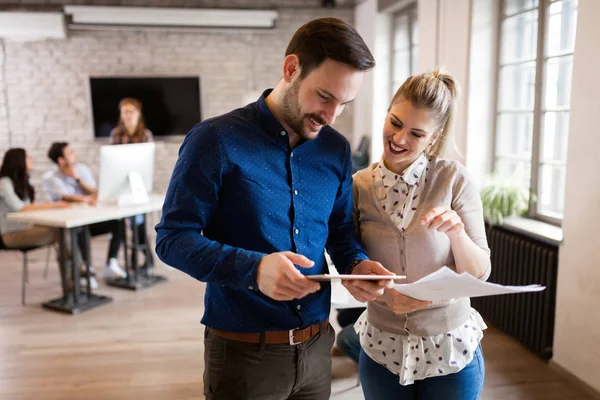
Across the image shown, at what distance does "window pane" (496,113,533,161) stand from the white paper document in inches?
114

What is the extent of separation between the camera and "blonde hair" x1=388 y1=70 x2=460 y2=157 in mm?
1426

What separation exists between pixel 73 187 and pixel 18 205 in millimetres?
593

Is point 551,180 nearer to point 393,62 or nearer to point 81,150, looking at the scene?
point 393,62

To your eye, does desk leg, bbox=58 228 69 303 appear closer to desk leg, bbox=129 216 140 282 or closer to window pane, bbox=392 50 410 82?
desk leg, bbox=129 216 140 282

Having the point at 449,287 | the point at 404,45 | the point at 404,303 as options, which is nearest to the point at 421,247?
the point at 404,303

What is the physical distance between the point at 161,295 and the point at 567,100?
3.43 meters

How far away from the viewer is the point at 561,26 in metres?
3.49

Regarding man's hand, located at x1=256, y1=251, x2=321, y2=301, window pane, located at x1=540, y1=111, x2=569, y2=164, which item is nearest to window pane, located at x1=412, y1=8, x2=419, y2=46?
window pane, located at x1=540, y1=111, x2=569, y2=164

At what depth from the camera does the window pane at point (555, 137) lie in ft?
11.5

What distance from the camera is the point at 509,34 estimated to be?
4051 mm

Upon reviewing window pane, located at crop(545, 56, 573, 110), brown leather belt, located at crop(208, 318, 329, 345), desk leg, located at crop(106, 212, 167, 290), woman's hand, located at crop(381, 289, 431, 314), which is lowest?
desk leg, located at crop(106, 212, 167, 290)

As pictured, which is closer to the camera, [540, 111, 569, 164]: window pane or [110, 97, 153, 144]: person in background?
[540, 111, 569, 164]: window pane

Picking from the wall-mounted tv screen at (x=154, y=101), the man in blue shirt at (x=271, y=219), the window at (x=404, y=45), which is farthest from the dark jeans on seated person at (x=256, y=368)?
the wall-mounted tv screen at (x=154, y=101)

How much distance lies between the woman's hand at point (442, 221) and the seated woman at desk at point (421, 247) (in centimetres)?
8
